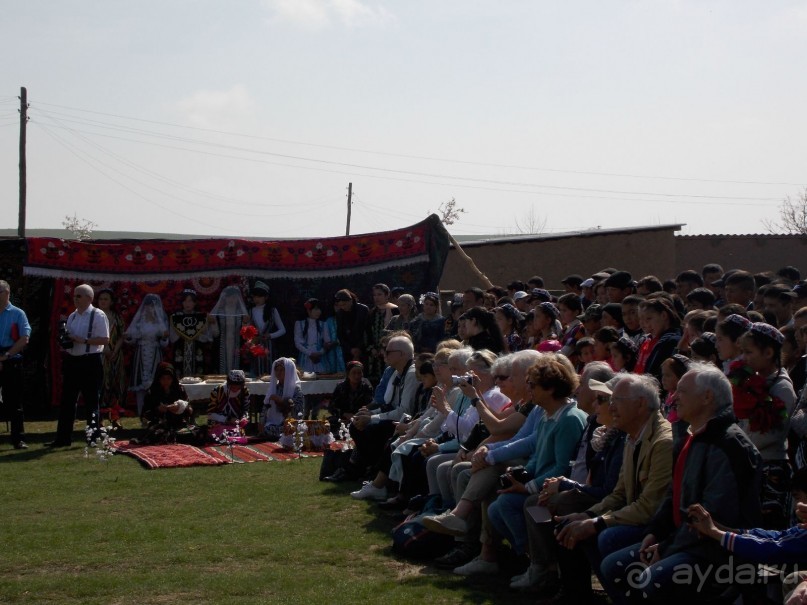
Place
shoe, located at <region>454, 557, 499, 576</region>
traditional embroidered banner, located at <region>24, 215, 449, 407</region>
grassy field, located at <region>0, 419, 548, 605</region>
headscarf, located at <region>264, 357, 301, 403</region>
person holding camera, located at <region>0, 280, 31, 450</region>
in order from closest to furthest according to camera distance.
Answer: grassy field, located at <region>0, 419, 548, 605</region> → shoe, located at <region>454, 557, 499, 576</region> → person holding camera, located at <region>0, 280, 31, 450</region> → headscarf, located at <region>264, 357, 301, 403</region> → traditional embroidered banner, located at <region>24, 215, 449, 407</region>

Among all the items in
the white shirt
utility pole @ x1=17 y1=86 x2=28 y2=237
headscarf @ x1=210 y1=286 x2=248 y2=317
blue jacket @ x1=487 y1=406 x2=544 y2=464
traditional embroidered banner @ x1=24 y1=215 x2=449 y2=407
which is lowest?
blue jacket @ x1=487 y1=406 x2=544 y2=464

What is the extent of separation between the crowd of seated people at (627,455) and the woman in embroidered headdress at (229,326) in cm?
613

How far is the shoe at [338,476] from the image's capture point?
9.84m

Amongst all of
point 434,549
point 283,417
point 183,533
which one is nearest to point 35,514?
point 183,533

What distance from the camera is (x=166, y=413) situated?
1250cm

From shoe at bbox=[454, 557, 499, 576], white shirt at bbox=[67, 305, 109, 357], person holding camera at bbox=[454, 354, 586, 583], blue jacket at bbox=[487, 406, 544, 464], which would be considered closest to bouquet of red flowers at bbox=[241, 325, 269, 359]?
white shirt at bbox=[67, 305, 109, 357]

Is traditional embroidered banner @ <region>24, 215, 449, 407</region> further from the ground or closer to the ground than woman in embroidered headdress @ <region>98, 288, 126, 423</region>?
further from the ground

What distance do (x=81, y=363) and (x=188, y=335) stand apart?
262 centimetres

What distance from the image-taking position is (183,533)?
25.0ft

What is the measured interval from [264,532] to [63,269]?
25.9ft

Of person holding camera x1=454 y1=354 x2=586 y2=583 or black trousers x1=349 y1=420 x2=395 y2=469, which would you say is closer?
person holding camera x1=454 y1=354 x2=586 y2=583

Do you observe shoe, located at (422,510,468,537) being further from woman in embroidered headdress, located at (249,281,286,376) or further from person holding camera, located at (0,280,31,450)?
woman in embroidered headdress, located at (249,281,286,376)

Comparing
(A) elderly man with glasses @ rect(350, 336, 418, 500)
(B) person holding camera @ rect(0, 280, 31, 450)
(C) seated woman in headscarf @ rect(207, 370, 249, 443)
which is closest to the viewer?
(A) elderly man with glasses @ rect(350, 336, 418, 500)

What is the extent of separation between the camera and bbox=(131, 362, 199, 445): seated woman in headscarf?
488 inches
